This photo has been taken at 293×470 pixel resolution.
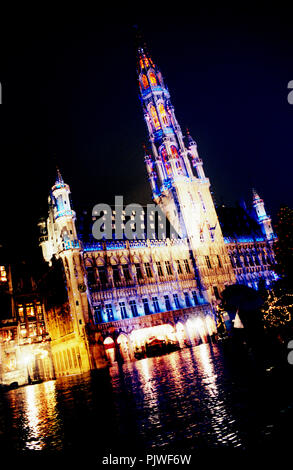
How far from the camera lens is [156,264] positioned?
43844mm

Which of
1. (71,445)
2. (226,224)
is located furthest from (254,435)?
(226,224)

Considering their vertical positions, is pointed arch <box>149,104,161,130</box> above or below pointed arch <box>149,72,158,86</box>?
below

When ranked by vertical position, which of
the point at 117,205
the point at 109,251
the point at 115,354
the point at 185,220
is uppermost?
the point at 117,205

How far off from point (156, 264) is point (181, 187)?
1325 centimetres

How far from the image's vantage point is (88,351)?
32.8 m

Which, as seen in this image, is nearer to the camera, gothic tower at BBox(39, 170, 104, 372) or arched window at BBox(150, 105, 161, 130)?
gothic tower at BBox(39, 170, 104, 372)

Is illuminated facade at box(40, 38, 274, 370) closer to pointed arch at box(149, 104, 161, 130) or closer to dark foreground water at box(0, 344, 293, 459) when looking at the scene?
pointed arch at box(149, 104, 161, 130)

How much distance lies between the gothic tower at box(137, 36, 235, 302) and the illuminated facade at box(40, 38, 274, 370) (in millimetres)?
158

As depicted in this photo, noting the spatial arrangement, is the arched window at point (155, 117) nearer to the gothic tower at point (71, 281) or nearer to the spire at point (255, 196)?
the spire at point (255, 196)

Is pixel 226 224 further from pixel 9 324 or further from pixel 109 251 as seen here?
pixel 9 324

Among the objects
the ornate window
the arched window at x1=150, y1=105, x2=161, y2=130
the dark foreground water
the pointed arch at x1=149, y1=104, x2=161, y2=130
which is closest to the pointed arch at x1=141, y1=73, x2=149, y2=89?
A: the pointed arch at x1=149, y1=104, x2=161, y2=130

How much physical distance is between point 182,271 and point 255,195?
2540 cm

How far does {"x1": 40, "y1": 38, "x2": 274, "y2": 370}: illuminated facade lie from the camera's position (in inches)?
1416
